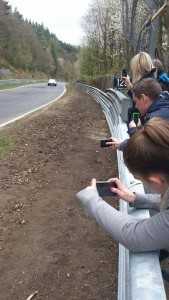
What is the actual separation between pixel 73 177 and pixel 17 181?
0.80 metres

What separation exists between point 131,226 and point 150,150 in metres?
0.40

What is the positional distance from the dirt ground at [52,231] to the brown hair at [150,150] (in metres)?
1.96

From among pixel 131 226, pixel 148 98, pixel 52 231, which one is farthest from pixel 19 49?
pixel 131 226

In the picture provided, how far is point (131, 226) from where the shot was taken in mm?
2225

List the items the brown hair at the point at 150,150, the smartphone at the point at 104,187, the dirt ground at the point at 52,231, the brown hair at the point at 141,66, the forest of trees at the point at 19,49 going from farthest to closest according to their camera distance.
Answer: the forest of trees at the point at 19,49 < the brown hair at the point at 141,66 < the dirt ground at the point at 52,231 < the smartphone at the point at 104,187 < the brown hair at the point at 150,150

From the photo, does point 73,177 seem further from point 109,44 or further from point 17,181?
point 109,44

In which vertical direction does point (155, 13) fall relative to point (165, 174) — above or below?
above

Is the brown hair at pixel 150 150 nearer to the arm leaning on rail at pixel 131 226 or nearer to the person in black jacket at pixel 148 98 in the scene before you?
the arm leaning on rail at pixel 131 226

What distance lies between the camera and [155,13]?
764 cm

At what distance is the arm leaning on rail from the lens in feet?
6.81

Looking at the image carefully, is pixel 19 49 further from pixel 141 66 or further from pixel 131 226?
pixel 131 226

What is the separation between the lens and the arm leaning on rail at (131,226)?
6.81ft

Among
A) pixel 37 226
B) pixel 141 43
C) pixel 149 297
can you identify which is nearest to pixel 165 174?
pixel 149 297

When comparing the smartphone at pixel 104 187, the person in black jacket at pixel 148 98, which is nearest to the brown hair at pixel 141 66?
the person in black jacket at pixel 148 98
